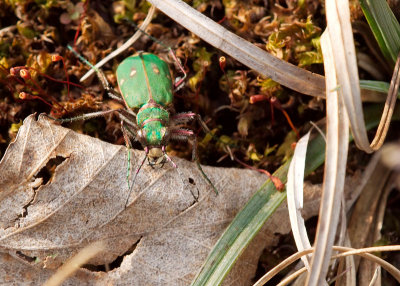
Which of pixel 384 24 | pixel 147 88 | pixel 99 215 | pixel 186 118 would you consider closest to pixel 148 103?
pixel 147 88

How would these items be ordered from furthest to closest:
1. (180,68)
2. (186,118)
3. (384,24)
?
1. (180,68)
2. (186,118)
3. (384,24)

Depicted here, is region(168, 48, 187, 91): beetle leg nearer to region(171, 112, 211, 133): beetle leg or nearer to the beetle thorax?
region(171, 112, 211, 133): beetle leg

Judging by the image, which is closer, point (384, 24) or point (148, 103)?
point (384, 24)

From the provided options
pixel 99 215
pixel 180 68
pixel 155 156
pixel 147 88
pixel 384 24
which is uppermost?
pixel 384 24

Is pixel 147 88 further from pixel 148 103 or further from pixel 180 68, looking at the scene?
pixel 180 68

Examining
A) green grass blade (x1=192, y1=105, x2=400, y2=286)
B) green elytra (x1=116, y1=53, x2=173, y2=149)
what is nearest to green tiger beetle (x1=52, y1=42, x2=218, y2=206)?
green elytra (x1=116, y1=53, x2=173, y2=149)

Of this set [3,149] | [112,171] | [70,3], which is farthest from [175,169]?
[70,3]
